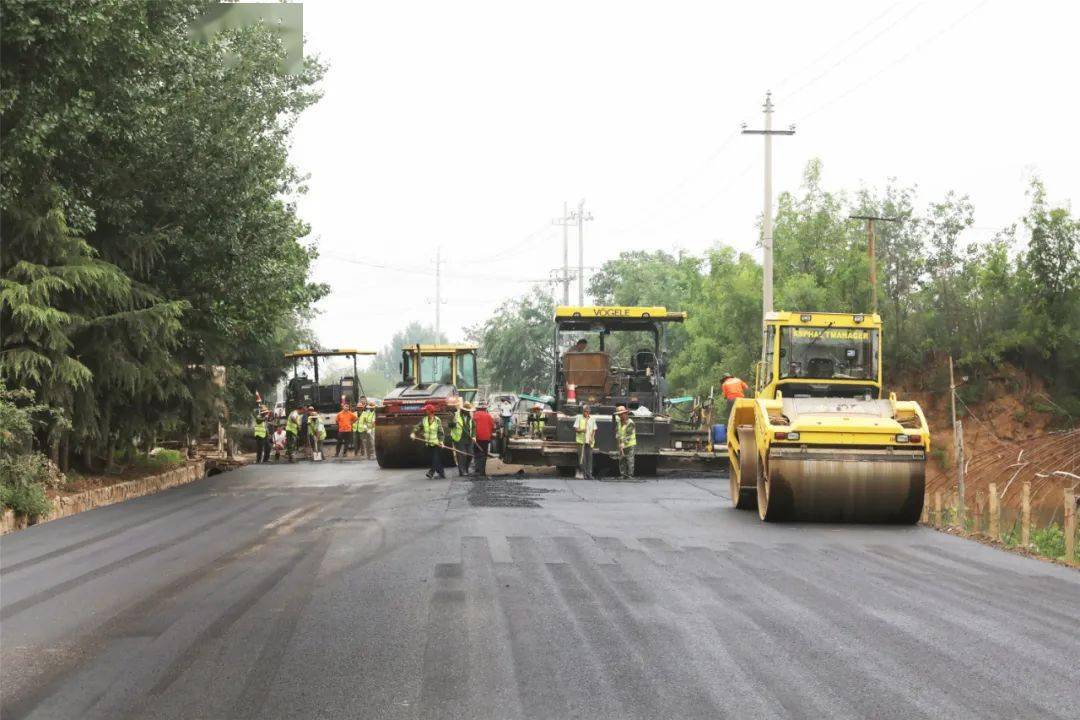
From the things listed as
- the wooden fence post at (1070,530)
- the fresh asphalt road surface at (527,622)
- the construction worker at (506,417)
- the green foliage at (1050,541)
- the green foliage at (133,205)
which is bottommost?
the green foliage at (1050,541)

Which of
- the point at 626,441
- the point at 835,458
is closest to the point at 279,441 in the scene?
the point at 626,441

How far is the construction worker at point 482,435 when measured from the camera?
1088 inches

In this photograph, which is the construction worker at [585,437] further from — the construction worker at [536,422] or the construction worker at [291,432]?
the construction worker at [291,432]

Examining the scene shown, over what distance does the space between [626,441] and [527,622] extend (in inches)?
683

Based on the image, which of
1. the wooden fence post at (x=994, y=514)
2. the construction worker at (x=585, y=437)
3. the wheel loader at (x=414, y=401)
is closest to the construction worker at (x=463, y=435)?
the wheel loader at (x=414, y=401)

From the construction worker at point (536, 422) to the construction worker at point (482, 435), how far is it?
6.12 feet

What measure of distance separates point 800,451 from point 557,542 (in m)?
3.91

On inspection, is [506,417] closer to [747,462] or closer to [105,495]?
[105,495]

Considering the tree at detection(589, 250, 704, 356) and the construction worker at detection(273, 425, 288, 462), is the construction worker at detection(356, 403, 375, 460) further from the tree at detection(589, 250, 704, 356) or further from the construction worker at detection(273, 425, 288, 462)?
the tree at detection(589, 250, 704, 356)

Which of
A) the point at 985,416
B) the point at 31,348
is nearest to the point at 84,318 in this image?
the point at 31,348

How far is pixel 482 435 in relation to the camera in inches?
1089

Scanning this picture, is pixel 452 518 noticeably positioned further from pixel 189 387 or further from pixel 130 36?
pixel 189 387

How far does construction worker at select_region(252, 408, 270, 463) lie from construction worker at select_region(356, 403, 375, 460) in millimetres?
2661

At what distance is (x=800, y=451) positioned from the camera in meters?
16.7
